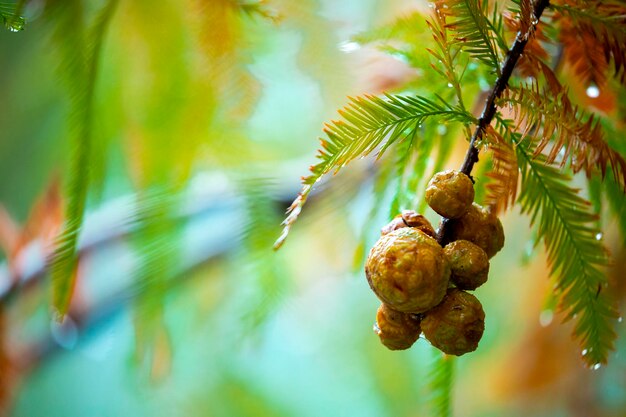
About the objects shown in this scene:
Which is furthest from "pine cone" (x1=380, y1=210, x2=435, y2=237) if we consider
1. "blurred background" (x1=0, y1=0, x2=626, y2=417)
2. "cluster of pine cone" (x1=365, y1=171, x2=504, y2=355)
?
"blurred background" (x1=0, y1=0, x2=626, y2=417)

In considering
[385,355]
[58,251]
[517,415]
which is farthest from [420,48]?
[385,355]

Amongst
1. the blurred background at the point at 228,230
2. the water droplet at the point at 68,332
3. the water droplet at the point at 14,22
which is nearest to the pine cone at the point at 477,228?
the blurred background at the point at 228,230

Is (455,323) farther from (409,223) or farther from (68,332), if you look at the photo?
(68,332)

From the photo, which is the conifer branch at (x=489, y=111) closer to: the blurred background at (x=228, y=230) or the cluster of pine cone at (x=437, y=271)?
the cluster of pine cone at (x=437, y=271)

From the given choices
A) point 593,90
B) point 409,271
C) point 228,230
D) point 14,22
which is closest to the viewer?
point 409,271

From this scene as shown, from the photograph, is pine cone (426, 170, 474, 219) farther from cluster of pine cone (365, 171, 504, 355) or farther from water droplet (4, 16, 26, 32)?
water droplet (4, 16, 26, 32)

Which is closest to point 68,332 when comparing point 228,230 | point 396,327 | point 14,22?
point 228,230

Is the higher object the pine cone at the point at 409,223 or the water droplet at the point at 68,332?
the pine cone at the point at 409,223

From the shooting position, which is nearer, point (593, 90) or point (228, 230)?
point (593, 90)
